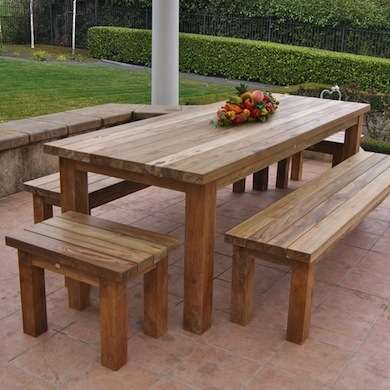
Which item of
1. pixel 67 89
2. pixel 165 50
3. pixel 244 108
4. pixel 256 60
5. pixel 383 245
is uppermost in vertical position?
pixel 165 50

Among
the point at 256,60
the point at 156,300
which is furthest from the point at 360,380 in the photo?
the point at 256,60

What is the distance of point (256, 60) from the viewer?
13.5 m

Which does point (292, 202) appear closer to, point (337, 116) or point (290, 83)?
point (337, 116)

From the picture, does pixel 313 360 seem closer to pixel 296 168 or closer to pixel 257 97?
pixel 257 97

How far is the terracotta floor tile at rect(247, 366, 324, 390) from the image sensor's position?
8.03 ft

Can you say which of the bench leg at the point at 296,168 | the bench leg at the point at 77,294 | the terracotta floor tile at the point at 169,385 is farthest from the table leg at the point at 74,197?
the bench leg at the point at 296,168

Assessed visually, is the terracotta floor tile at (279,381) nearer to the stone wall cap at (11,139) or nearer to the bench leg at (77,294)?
the bench leg at (77,294)

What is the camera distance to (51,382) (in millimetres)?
2434

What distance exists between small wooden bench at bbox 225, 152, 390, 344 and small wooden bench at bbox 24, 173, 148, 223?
3.21 feet

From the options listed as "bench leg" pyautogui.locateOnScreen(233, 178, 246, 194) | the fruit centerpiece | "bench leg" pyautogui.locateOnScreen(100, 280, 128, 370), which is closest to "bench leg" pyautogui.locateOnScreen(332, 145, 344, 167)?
"bench leg" pyautogui.locateOnScreen(233, 178, 246, 194)

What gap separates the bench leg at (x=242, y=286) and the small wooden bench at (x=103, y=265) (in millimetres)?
353

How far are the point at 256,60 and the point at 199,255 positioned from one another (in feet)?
37.1

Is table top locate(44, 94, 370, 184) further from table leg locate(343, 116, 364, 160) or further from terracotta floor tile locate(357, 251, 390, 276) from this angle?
terracotta floor tile locate(357, 251, 390, 276)

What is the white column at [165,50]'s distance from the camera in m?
5.97
